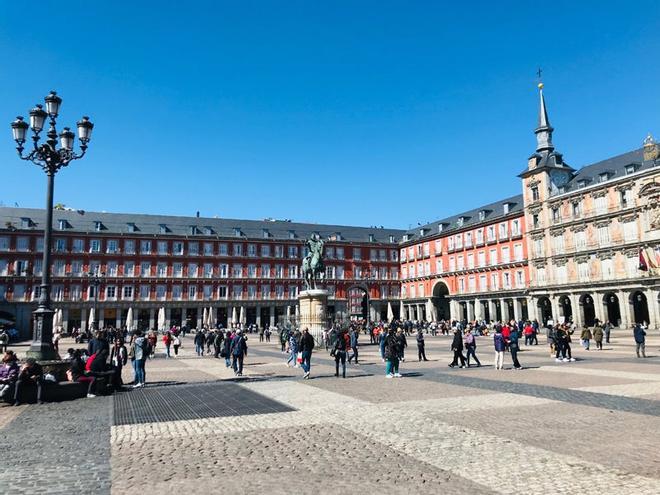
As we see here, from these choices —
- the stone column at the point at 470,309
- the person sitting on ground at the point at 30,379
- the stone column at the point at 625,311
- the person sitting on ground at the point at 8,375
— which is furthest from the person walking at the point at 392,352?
the stone column at the point at 470,309

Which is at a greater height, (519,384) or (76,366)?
(76,366)

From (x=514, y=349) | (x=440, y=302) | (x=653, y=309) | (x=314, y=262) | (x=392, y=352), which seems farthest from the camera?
(x=440, y=302)

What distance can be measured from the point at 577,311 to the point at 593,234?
7875 mm

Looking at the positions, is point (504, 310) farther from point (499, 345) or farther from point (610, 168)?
point (499, 345)

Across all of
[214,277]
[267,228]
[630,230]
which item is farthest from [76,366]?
[267,228]

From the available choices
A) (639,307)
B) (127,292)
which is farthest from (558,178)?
(127,292)

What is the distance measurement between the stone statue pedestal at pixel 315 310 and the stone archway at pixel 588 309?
32.8 m

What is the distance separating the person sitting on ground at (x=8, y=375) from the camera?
11.5 meters

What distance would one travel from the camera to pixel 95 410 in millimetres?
10844

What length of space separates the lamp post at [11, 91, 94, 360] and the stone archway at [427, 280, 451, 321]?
63.6m

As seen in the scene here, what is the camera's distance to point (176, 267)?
229 feet

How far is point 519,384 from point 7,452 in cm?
1184

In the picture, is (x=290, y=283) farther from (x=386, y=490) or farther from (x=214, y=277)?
(x=386, y=490)

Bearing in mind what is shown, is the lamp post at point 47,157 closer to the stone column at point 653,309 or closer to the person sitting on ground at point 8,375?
the person sitting on ground at point 8,375
